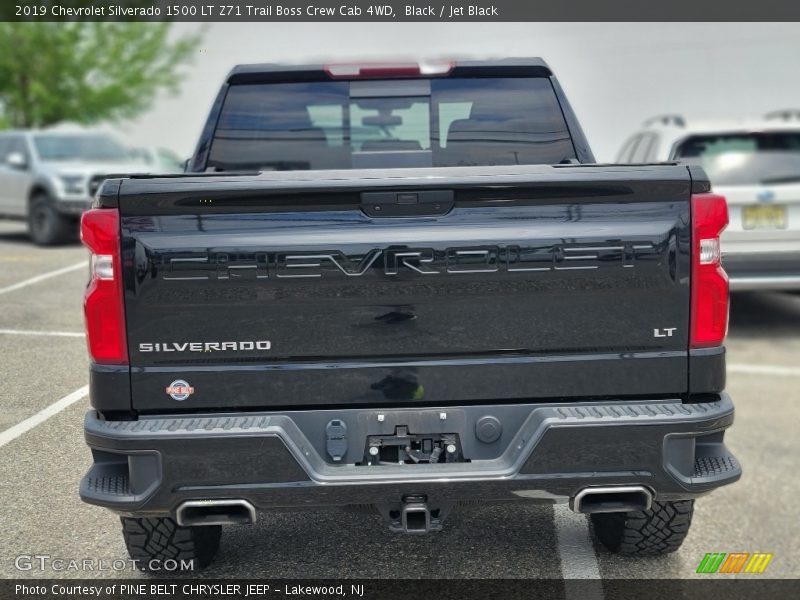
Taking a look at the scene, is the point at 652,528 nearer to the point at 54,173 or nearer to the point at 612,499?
the point at 612,499

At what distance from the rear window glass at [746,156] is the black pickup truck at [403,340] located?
581 cm

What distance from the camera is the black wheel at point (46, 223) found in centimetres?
1368

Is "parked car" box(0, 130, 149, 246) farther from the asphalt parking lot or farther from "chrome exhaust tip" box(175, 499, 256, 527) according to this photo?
"chrome exhaust tip" box(175, 499, 256, 527)

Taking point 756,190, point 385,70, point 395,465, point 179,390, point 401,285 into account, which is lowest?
point 395,465

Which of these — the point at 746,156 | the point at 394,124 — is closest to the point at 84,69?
the point at 746,156

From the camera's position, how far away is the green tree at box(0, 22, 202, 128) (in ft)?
86.6

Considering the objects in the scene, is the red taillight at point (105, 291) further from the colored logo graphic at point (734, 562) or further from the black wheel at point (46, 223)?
the black wheel at point (46, 223)

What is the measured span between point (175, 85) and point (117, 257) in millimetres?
28538

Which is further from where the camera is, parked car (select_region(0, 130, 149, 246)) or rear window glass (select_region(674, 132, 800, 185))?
parked car (select_region(0, 130, 149, 246))

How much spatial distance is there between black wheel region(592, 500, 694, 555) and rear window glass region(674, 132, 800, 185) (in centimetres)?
531

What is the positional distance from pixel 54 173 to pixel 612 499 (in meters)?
12.8

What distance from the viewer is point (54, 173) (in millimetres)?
14266

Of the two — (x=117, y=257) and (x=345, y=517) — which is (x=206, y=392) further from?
(x=345, y=517)

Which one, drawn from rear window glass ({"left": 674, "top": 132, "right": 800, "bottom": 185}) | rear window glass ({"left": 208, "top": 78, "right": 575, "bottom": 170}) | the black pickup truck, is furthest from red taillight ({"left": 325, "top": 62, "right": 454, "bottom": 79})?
rear window glass ({"left": 674, "top": 132, "right": 800, "bottom": 185})
